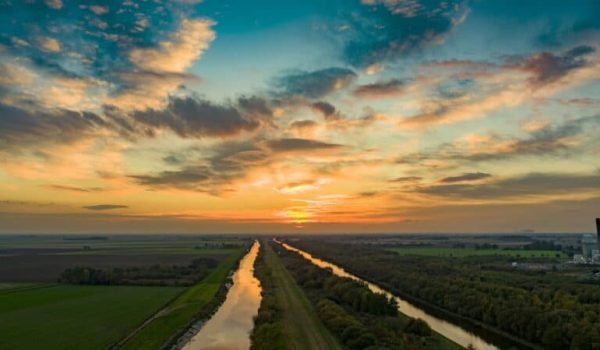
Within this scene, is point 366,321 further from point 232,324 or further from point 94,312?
point 94,312

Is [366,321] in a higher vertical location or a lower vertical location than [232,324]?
higher

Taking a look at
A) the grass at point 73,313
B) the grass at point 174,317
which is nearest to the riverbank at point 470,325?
the grass at point 174,317

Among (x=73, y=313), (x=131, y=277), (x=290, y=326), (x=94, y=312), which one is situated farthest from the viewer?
(x=131, y=277)

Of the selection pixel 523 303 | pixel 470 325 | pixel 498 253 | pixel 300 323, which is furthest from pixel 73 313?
pixel 498 253

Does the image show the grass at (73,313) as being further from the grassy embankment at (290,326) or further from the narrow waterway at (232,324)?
the grassy embankment at (290,326)

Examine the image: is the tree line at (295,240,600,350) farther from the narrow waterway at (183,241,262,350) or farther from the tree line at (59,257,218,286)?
the tree line at (59,257,218,286)
